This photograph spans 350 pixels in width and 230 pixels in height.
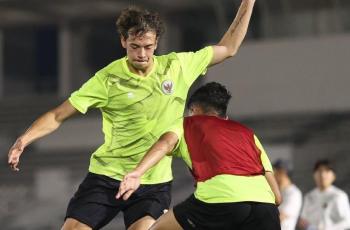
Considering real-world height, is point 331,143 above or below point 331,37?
below

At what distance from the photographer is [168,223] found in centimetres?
638

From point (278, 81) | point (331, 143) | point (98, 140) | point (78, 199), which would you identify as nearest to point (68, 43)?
point (98, 140)

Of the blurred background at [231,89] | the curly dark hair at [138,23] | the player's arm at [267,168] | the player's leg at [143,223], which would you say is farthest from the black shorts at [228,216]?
the blurred background at [231,89]

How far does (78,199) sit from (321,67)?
15252 millimetres

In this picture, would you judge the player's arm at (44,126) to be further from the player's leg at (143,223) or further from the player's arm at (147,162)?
the player's arm at (147,162)

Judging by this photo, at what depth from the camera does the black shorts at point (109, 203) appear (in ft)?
23.5

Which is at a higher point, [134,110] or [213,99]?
[213,99]

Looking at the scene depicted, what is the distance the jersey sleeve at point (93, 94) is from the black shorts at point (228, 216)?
1107 mm

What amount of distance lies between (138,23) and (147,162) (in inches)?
48.1

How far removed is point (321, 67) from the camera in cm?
2198

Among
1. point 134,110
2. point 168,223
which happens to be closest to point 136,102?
point 134,110

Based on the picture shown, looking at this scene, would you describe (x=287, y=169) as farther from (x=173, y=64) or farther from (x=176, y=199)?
(x=176, y=199)

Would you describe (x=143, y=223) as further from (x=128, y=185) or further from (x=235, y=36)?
(x=235, y=36)

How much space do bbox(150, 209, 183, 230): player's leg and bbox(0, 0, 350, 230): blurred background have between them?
1362cm
